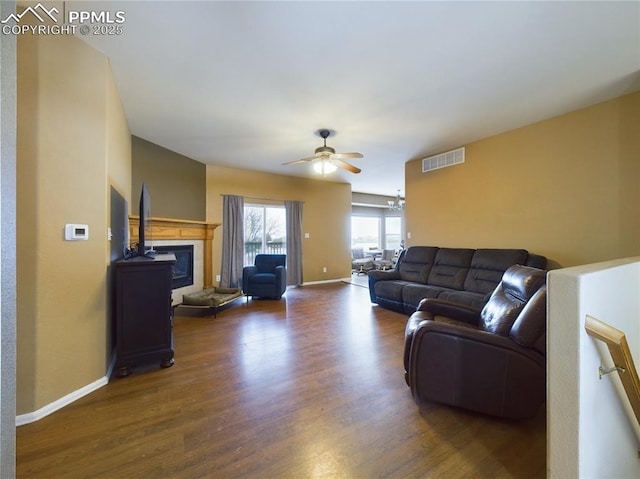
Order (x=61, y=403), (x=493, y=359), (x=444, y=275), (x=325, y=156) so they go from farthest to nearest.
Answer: (x=444, y=275) < (x=325, y=156) < (x=61, y=403) < (x=493, y=359)

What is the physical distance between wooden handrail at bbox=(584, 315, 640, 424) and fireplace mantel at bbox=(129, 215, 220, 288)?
14.5 feet

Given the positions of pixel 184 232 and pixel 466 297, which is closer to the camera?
pixel 466 297

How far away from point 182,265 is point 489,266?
4.86 metres

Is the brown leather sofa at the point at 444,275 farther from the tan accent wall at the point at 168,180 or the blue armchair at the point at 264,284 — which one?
the tan accent wall at the point at 168,180

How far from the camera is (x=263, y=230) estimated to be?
5859mm

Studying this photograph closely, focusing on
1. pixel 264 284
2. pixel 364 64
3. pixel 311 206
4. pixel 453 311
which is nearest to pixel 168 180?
pixel 264 284

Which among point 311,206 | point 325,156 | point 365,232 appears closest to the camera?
point 325,156

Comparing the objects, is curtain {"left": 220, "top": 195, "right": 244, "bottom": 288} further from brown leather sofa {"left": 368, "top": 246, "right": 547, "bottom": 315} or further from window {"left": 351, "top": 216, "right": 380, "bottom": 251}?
window {"left": 351, "top": 216, "right": 380, "bottom": 251}

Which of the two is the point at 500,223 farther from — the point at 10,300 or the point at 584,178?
the point at 10,300

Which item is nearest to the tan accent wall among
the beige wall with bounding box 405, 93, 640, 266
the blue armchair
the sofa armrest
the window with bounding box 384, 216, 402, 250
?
the blue armchair

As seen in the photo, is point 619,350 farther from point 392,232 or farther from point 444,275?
point 392,232

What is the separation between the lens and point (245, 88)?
8.31 ft

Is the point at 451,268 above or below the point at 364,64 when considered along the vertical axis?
below

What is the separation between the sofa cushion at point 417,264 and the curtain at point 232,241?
3244mm
